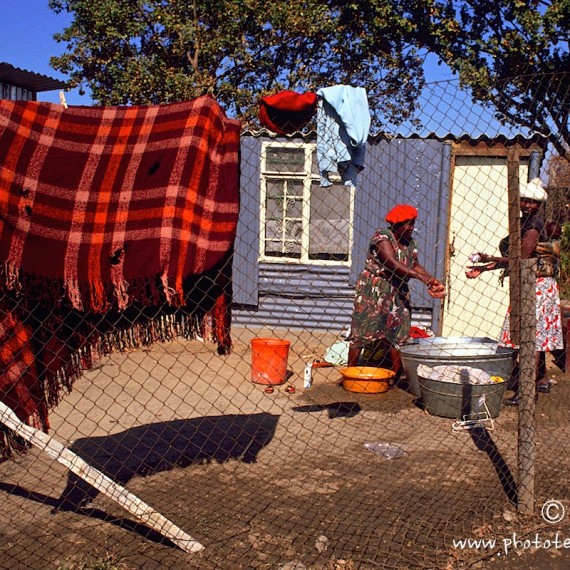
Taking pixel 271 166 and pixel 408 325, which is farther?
pixel 271 166

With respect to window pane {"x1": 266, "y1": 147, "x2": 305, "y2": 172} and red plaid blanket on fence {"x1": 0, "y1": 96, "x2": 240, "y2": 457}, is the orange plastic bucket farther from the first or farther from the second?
red plaid blanket on fence {"x1": 0, "y1": 96, "x2": 240, "y2": 457}

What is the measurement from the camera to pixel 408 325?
618 cm

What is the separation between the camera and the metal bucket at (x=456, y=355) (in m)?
5.46

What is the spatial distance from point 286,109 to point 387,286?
2.72 m

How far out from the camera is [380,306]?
608 cm

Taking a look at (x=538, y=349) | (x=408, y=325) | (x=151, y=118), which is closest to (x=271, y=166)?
(x=408, y=325)

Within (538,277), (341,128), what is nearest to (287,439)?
(341,128)

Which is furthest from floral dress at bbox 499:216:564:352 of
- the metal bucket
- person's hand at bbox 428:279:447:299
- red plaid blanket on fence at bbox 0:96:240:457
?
red plaid blanket on fence at bbox 0:96:240:457

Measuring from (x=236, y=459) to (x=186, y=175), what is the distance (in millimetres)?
2061

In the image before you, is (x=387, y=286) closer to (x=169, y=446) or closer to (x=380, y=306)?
(x=380, y=306)

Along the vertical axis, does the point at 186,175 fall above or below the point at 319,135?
below

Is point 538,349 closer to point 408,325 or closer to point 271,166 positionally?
point 408,325

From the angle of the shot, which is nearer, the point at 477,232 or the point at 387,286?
the point at 387,286

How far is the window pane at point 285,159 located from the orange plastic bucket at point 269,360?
3000mm
